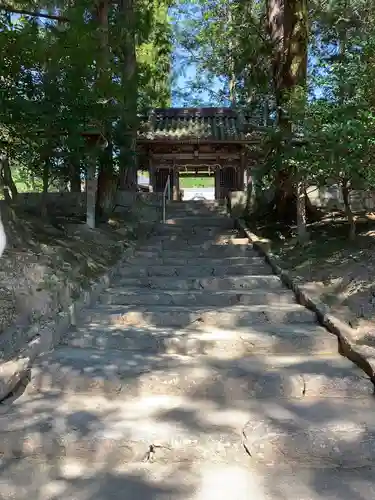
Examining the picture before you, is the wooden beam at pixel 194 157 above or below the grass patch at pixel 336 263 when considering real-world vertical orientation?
above

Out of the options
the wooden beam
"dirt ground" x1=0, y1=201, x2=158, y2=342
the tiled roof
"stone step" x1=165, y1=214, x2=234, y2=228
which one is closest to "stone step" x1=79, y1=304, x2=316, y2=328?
"dirt ground" x1=0, y1=201, x2=158, y2=342

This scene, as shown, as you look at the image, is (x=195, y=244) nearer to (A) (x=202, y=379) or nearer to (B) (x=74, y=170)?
(B) (x=74, y=170)

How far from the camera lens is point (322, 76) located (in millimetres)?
6238

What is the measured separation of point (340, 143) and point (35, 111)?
14.1ft

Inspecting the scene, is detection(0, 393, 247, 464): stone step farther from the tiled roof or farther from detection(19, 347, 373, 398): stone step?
the tiled roof

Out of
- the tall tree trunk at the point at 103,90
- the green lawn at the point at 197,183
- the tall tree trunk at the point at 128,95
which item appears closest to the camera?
the tall tree trunk at the point at 103,90

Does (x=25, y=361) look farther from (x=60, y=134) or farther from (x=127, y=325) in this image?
(x=60, y=134)

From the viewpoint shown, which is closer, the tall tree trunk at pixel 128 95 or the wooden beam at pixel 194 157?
the tall tree trunk at pixel 128 95

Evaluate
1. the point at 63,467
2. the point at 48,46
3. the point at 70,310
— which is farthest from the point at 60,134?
the point at 63,467

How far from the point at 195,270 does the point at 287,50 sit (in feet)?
15.9

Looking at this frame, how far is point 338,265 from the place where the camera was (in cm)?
640

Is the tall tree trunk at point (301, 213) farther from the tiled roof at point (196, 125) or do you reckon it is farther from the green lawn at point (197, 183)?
the green lawn at point (197, 183)

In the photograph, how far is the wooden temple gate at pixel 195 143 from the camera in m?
13.5

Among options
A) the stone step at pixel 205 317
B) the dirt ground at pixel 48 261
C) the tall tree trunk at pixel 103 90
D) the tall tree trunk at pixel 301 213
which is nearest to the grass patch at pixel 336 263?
the tall tree trunk at pixel 301 213
